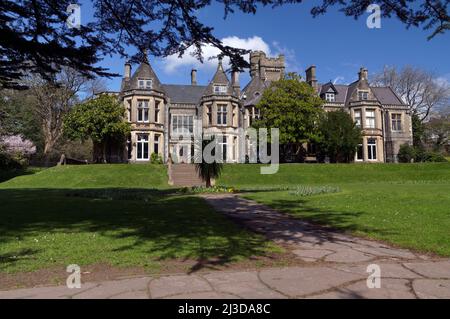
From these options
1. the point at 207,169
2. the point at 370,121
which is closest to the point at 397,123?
the point at 370,121

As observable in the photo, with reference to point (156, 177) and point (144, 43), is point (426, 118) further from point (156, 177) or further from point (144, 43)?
point (144, 43)

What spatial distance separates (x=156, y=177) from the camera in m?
32.6

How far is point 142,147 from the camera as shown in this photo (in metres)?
43.6

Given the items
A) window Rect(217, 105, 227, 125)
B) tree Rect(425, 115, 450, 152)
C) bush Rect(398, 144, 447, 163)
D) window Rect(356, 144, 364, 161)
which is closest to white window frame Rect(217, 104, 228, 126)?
window Rect(217, 105, 227, 125)

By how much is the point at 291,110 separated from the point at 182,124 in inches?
554

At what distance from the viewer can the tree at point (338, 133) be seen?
42.9 m

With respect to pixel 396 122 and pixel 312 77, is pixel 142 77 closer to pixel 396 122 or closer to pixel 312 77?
pixel 312 77

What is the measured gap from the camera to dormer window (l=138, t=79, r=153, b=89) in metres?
44.7

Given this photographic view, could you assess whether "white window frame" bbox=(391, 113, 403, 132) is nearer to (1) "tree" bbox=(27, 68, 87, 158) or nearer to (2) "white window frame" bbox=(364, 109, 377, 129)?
(2) "white window frame" bbox=(364, 109, 377, 129)

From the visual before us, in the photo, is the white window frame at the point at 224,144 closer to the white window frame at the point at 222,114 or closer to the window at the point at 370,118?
the white window frame at the point at 222,114

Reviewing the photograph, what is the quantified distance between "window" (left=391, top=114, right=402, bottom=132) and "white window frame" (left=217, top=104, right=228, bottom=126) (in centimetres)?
2310

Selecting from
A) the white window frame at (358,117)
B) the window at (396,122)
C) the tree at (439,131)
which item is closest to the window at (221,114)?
the white window frame at (358,117)

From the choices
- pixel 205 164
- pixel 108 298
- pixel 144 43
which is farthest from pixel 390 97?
pixel 108 298

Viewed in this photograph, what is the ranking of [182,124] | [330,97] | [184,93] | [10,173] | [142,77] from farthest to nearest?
[330,97]
[184,93]
[182,124]
[142,77]
[10,173]
